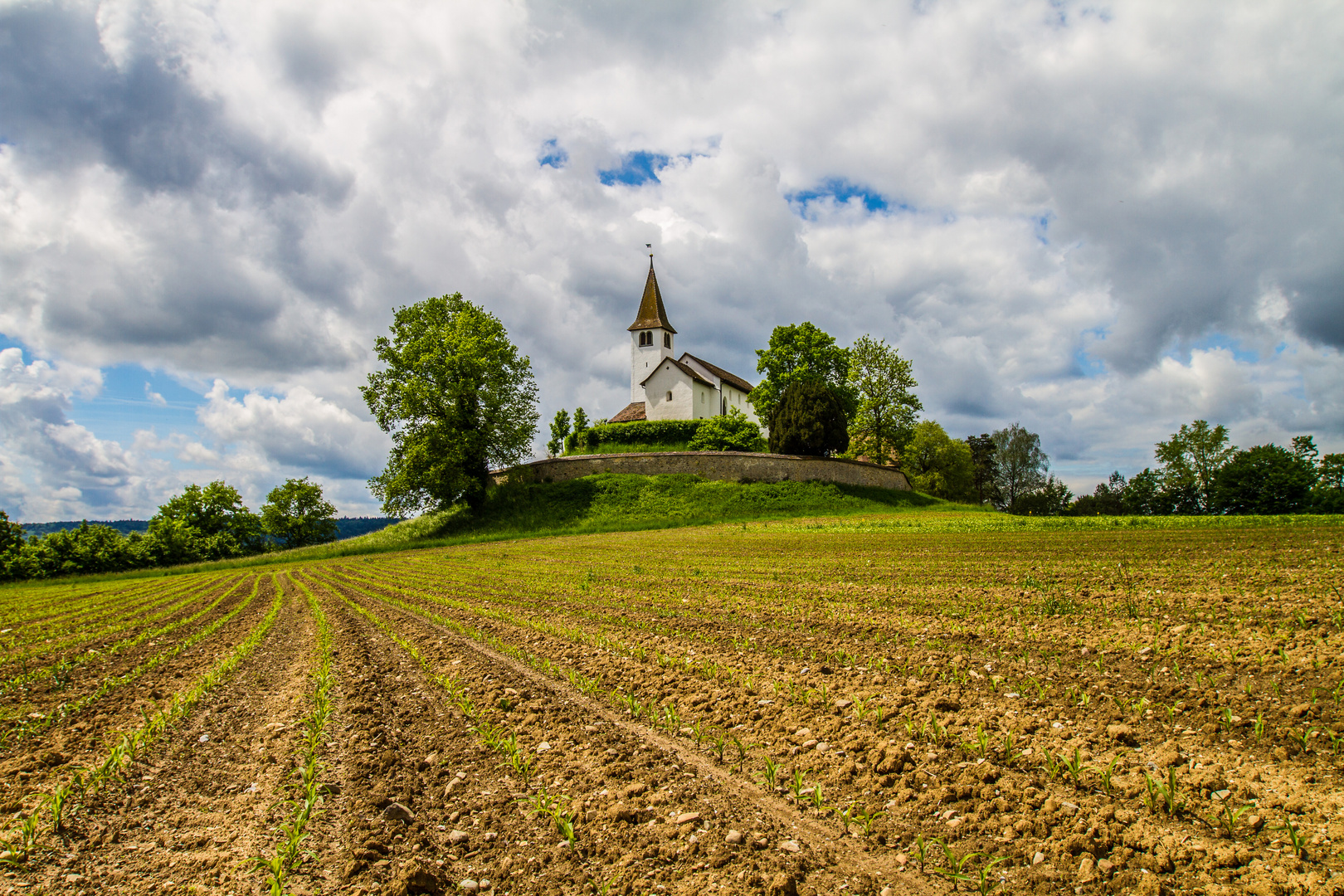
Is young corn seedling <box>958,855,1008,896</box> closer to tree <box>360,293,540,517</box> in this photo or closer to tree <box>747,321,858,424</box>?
tree <box>360,293,540,517</box>

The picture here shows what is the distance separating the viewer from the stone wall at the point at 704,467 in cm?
4669

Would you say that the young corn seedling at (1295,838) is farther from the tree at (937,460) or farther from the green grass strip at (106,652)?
the tree at (937,460)

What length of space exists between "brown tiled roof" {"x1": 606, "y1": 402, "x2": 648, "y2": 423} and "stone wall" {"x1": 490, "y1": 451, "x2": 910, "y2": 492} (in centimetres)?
1475

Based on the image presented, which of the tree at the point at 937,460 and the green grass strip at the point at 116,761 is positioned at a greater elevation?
the tree at the point at 937,460

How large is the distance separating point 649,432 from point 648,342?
53.3ft

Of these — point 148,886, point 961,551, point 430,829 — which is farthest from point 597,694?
point 961,551

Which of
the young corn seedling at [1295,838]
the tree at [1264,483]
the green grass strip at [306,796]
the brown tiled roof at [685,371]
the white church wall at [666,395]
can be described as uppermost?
the brown tiled roof at [685,371]

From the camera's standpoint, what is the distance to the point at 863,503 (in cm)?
4462

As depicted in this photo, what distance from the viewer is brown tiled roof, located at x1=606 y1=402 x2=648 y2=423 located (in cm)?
6391

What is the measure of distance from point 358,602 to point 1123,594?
15.3 meters

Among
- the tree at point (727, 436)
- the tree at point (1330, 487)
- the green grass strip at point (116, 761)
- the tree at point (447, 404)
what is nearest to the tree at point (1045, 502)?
the tree at point (1330, 487)

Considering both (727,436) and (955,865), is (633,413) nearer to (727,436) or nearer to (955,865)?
(727,436)

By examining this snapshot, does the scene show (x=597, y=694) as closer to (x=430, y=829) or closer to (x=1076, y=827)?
(x=430, y=829)

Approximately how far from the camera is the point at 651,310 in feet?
227
